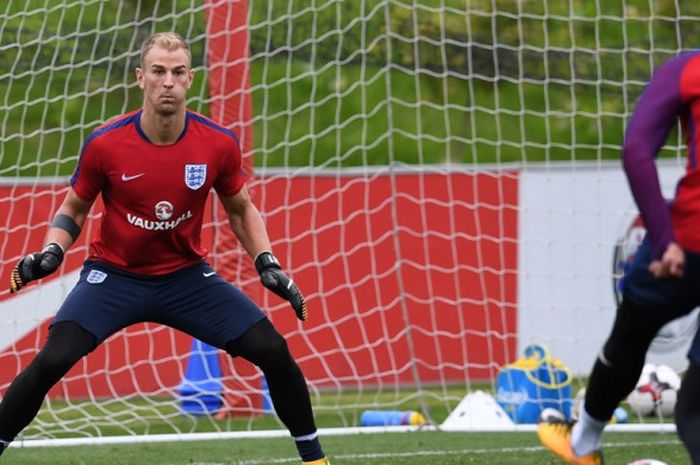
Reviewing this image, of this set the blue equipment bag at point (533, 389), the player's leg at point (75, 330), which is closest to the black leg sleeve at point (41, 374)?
the player's leg at point (75, 330)

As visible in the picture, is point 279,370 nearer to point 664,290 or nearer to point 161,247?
point 161,247

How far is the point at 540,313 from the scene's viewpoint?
1177 cm

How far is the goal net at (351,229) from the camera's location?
9.94 metres

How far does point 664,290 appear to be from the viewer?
4684mm

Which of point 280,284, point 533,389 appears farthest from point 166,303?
point 533,389

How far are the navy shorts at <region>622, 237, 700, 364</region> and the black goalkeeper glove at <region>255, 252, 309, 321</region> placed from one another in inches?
60.6

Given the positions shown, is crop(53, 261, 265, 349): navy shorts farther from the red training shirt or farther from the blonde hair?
the blonde hair

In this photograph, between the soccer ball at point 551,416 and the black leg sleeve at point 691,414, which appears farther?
the soccer ball at point 551,416

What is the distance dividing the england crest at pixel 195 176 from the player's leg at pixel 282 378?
599 millimetres

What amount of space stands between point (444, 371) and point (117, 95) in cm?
487

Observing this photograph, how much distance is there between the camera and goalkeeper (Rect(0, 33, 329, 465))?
580 cm

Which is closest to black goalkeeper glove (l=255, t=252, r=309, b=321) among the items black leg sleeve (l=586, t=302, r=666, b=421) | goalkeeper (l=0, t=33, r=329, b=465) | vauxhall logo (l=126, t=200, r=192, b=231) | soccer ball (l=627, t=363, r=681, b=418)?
goalkeeper (l=0, t=33, r=329, b=465)

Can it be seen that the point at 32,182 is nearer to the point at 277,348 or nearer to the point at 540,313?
the point at 540,313

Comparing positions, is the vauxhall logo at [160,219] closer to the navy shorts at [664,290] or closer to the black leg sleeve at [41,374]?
the black leg sleeve at [41,374]
